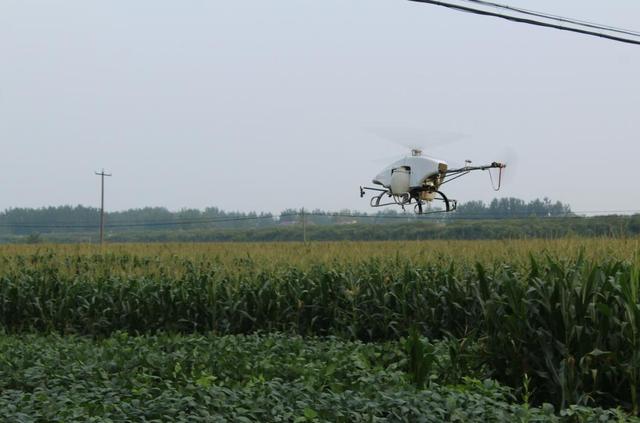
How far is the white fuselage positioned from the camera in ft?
98.7

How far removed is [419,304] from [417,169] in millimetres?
17907

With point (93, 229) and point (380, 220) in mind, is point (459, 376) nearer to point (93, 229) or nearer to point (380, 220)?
point (380, 220)

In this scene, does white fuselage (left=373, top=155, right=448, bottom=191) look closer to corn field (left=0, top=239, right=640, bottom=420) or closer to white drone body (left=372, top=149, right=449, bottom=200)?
white drone body (left=372, top=149, right=449, bottom=200)

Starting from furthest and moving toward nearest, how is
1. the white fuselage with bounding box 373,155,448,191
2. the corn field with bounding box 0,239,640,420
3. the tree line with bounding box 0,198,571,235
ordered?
the tree line with bounding box 0,198,571,235 < the white fuselage with bounding box 373,155,448,191 < the corn field with bounding box 0,239,640,420

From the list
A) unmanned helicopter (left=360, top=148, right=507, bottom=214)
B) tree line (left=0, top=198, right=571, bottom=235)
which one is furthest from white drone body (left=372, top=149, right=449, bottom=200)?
tree line (left=0, top=198, right=571, bottom=235)

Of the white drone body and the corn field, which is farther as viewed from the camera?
the white drone body

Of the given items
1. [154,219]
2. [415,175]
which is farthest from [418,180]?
[154,219]

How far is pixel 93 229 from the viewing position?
133250mm

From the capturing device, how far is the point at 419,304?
12898 mm

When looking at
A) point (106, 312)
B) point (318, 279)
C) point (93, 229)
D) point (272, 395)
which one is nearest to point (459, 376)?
point (272, 395)

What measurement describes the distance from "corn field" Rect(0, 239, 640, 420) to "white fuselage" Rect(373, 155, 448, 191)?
11.1 m

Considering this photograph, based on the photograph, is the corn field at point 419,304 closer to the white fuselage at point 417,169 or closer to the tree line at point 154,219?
the white fuselage at point 417,169

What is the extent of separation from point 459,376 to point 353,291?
5.61 meters

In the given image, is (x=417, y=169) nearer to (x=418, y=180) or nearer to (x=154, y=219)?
(x=418, y=180)
